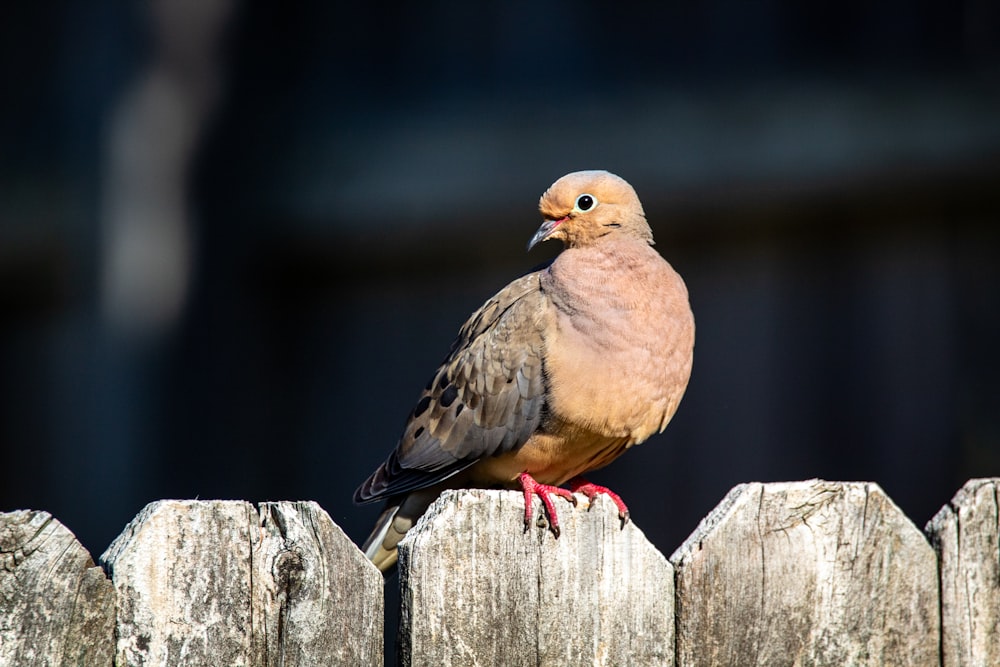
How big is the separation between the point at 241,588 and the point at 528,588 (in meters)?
0.51

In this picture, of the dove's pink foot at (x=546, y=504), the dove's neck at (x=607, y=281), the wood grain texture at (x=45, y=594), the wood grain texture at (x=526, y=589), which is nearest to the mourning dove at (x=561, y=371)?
the dove's neck at (x=607, y=281)

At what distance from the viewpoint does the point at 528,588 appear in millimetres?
2346

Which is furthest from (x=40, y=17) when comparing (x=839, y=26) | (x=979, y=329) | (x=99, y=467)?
(x=979, y=329)

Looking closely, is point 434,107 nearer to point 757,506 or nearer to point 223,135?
point 223,135

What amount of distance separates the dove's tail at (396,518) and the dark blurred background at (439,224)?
4.13 ft

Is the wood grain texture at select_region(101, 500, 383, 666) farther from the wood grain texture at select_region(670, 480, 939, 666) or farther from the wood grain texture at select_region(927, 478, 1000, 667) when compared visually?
the wood grain texture at select_region(927, 478, 1000, 667)

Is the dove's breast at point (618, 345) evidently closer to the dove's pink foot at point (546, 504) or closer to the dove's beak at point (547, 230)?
the dove's beak at point (547, 230)

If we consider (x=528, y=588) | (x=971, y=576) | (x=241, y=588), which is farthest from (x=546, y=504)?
(x=971, y=576)

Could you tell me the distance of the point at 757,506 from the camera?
241cm

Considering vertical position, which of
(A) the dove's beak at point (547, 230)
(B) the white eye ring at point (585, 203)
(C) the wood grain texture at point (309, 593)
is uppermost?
(B) the white eye ring at point (585, 203)

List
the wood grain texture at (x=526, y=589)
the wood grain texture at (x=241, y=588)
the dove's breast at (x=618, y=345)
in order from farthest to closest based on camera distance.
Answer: the dove's breast at (x=618, y=345)
the wood grain texture at (x=526, y=589)
the wood grain texture at (x=241, y=588)

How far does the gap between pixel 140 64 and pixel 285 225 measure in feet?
2.91

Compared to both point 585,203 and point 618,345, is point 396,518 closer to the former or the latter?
point 618,345

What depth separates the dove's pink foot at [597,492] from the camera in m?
2.52
